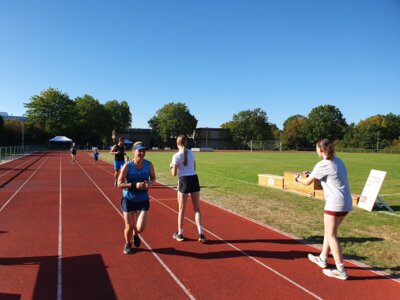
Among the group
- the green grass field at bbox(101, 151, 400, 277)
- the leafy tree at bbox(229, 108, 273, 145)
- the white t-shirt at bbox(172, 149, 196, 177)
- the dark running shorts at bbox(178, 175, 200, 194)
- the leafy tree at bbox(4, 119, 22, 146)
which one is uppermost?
the leafy tree at bbox(229, 108, 273, 145)

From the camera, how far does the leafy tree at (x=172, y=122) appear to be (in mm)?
103750

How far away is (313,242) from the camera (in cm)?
662

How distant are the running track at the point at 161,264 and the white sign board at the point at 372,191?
384 cm

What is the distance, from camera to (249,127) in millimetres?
109125

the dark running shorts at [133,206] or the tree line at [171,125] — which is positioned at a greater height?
the tree line at [171,125]

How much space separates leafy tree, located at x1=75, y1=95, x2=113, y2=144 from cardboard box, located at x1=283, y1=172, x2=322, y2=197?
248 feet

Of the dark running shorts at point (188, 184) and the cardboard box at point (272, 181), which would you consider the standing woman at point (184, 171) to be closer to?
the dark running shorts at point (188, 184)

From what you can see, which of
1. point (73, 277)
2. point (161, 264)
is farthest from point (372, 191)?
point (73, 277)

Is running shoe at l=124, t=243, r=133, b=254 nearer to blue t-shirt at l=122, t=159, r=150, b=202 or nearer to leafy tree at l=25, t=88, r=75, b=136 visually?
blue t-shirt at l=122, t=159, r=150, b=202

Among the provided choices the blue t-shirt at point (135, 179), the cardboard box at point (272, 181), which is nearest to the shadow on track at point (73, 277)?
the blue t-shirt at point (135, 179)

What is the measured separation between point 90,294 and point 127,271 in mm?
797

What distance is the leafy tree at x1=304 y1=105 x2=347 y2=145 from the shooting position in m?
98.5

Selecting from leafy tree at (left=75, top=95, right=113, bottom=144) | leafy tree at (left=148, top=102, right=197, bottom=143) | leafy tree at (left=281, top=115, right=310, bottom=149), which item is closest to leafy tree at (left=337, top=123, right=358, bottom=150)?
leafy tree at (left=281, top=115, right=310, bottom=149)

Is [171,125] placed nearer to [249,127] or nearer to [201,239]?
[249,127]
